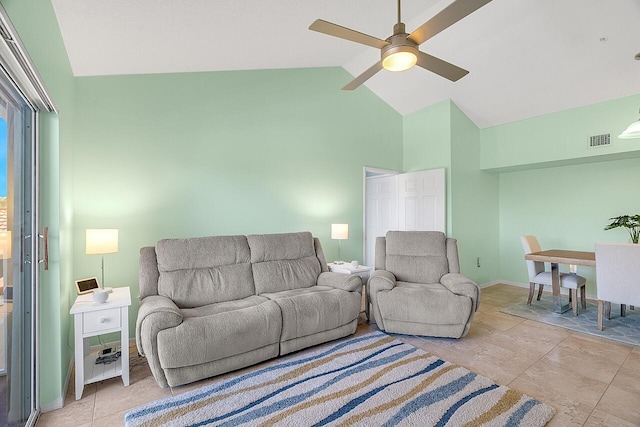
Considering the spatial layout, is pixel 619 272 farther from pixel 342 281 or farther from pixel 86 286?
pixel 86 286

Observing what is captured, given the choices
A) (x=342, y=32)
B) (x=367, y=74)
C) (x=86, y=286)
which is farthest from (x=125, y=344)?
(x=367, y=74)

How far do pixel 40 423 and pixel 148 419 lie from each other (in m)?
0.64

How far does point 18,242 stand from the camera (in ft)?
5.32

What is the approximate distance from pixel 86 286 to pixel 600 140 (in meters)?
5.73

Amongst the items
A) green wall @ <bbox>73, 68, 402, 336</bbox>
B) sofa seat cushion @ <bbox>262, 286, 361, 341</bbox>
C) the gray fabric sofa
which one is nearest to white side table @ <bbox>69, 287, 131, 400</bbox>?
the gray fabric sofa

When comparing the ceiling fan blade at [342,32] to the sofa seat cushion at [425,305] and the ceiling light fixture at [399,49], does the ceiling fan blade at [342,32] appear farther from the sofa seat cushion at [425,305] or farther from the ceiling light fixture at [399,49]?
the sofa seat cushion at [425,305]

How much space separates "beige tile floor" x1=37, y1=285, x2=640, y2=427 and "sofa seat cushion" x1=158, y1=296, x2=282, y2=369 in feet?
0.88

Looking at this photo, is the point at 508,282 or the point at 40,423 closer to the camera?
the point at 40,423

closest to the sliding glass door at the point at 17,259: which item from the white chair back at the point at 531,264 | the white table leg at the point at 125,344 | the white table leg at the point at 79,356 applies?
the white table leg at the point at 79,356

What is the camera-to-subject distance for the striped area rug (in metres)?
1.76

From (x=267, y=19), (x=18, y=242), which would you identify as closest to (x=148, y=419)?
(x=18, y=242)

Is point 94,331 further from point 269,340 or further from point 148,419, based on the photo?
point 269,340

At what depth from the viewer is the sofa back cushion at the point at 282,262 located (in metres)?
3.06

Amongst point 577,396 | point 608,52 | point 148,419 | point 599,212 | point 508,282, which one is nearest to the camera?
point 148,419
